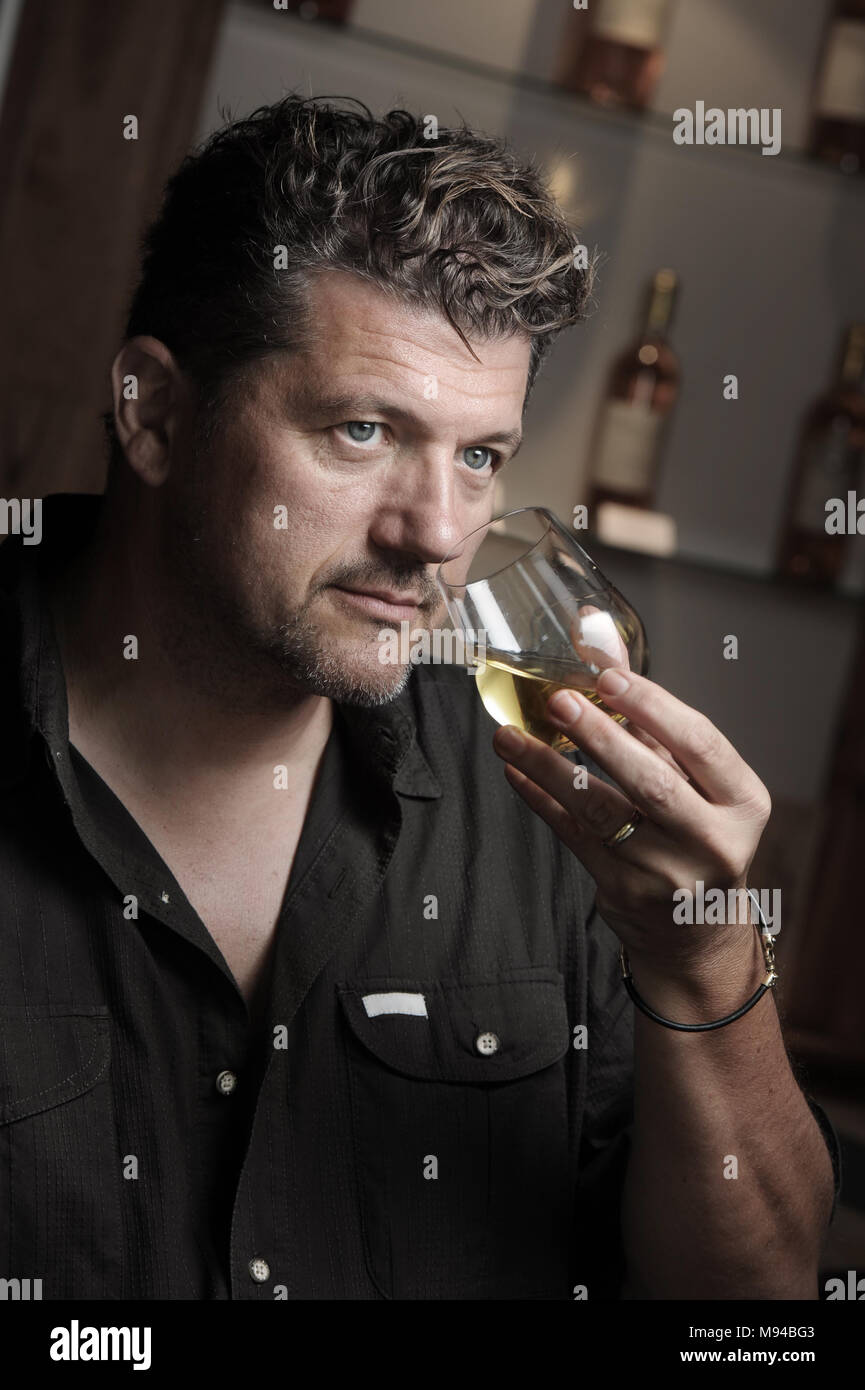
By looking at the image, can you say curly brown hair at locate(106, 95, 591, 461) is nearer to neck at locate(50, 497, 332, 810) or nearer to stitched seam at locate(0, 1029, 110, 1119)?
neck at locate(50, 497, 332, 810)

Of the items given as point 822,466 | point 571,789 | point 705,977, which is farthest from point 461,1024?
point 822,466

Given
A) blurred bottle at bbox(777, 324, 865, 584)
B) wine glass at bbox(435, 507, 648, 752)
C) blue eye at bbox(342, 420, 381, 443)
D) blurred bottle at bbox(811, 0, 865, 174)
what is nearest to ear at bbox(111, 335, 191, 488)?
blue eye at bbox(342, 420, 381, 443)

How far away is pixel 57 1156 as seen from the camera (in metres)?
1.18

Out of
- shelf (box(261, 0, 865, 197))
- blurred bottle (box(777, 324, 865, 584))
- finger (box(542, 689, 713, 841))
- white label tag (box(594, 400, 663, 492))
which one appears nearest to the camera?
finger (box(542, 689, 713, 841))

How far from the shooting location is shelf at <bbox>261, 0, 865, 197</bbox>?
2338mm

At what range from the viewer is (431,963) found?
1.39m

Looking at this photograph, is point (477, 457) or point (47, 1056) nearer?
point (47, 1056)

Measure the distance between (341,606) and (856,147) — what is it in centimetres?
177

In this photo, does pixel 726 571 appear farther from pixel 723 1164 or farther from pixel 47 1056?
pixel 47 1056

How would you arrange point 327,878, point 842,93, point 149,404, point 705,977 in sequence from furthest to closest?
point 842,93 < point 149,404 < point 327,878 < point 705,977

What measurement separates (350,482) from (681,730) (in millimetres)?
434

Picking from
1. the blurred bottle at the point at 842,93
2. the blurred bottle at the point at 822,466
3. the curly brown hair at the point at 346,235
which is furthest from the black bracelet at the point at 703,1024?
the blurred bottle at the point at 842,93
